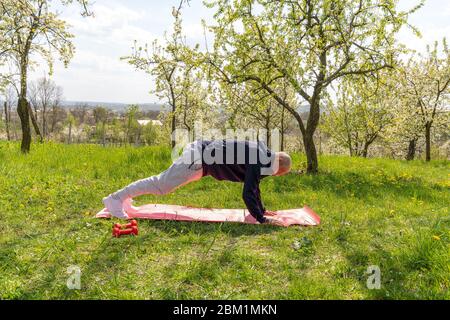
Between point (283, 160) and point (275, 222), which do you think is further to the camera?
point (283, 160)

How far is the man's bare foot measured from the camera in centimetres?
588

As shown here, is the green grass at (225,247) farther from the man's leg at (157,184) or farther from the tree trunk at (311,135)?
the tree trunk at (311,135)

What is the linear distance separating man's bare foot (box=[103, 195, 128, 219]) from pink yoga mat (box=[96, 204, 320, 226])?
0.46 ft

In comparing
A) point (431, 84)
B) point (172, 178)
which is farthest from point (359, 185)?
point (431, 84)

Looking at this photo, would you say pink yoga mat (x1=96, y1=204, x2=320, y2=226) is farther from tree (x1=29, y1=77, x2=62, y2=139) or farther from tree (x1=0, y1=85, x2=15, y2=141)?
tree (x1=29, y1=77, x2=62, y2=139)

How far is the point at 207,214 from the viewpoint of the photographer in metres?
6.32

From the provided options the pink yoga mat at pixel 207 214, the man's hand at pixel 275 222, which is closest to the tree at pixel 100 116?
the pink yoga mat at pixel 207 214

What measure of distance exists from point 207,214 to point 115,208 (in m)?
1.46

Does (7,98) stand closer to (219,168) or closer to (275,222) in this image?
(219,168)

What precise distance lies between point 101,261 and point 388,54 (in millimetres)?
7990

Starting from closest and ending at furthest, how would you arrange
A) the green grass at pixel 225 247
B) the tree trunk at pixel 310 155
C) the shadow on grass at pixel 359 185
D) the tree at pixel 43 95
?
the green grass at pixel 225 247 → the shadow on grass at pixel 359 185 → the tree trunk at pixel 310 155 → the tree at pixel 43 95

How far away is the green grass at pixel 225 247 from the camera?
3.63 m

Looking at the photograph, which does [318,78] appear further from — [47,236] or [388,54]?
[47,236]
